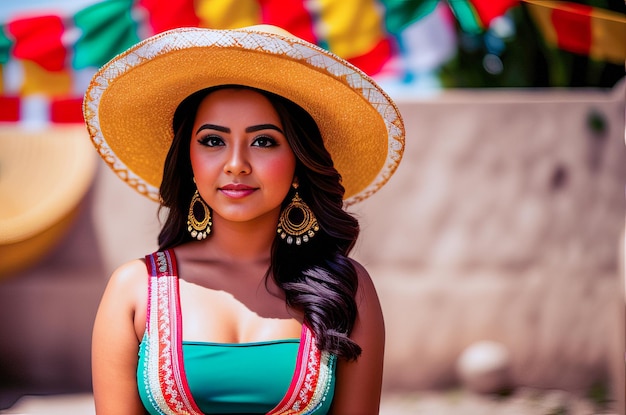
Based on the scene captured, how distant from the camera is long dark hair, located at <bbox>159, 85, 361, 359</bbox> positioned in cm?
270

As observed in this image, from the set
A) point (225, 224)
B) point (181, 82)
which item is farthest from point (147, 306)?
point (181, 82)

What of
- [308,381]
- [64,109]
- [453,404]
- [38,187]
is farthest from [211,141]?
[38,187]

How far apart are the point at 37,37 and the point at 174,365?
9.77 ft

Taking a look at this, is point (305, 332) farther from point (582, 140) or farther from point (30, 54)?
point (582, 140)

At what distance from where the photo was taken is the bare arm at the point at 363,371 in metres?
2.65

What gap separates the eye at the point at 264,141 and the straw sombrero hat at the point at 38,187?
4.10 m

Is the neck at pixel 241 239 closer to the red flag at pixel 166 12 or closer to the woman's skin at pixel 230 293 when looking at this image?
the woman's skin at pixel 230 293

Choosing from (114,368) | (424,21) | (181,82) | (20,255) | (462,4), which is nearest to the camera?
(114,368)

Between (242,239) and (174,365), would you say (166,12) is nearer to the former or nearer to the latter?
(242,239)

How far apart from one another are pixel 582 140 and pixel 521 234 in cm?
89

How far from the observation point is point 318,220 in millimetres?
2869

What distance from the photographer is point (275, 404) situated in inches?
100

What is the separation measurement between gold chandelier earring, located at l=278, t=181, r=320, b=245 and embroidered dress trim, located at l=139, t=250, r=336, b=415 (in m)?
0.33

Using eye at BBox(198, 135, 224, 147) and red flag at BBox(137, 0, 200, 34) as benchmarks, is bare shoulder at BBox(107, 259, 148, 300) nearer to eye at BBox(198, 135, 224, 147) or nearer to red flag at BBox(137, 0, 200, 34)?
eye at BBox(198, 135, 224, 147)
